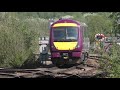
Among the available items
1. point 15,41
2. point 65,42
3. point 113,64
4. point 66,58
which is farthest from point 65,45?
point 113,64

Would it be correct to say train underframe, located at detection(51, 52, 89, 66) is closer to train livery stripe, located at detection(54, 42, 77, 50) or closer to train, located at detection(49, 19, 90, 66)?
train, located at detection(49, 19, 90, 66)

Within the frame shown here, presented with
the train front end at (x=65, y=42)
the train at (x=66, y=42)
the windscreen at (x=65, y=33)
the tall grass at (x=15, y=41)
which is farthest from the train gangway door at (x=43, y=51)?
the windscreen at (x=65, y=33)

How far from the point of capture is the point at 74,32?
22.2 meters

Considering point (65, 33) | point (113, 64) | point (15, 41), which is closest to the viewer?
point (113, 64)

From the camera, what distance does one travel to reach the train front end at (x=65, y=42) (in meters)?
21.8

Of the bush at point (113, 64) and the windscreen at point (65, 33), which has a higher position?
the windscreen at point (65, 33)

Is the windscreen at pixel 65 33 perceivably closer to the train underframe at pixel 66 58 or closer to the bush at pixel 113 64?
the train underframe at pixel 66 58

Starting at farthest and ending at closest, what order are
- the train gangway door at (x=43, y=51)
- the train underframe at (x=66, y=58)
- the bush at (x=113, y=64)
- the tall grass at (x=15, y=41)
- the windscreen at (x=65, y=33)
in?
the train gangway door at (x=43, y=51) < the tall grass at (x=15, y=41) < the windscreen at (x=65, y=33) < the train underframe at (x=66, y=58) < the bush at (x=113, y=64)

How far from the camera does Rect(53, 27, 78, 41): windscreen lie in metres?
22.1

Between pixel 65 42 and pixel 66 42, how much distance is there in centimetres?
6

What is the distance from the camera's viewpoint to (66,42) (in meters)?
21.9

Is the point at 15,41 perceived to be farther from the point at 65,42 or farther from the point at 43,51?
the point at 65,42
